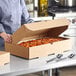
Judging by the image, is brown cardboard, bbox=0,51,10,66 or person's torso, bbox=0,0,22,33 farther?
person's torso, bbox=0,0,22,33

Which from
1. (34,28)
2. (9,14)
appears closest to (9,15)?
(9,14)

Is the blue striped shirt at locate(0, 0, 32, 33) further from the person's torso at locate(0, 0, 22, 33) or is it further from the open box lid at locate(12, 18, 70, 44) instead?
the open box lid at locate(12, 18, 70, 44)

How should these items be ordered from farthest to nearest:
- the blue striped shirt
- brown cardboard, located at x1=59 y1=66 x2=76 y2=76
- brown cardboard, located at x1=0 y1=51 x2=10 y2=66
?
brown cardboard, located at x1=59 y1=66 x2=76 y2=76
the blue striped shirt
brown cardboard, located at x1=0 y1=51 x2=10 y2=66

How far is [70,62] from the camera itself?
1.49 m

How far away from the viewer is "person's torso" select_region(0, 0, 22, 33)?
2.07 meters

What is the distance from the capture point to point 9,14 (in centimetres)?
208

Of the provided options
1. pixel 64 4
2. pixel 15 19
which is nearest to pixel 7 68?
pixel 15 19

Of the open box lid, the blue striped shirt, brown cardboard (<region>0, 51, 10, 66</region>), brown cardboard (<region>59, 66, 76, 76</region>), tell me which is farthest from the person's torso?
brown cardboard (<region>59, 66, 76, 76</region>)

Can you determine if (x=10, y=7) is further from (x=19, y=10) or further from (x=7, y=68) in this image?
(x=7, y=68)

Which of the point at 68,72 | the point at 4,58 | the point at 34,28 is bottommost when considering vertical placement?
the point at 68,72

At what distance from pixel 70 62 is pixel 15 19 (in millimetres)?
808

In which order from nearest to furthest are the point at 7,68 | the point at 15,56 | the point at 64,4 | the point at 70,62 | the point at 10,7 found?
1. the point at 7,68
2. the point at 70,62
3. the point at 15,56
4. the point at 10,7
5. the point at 64,4

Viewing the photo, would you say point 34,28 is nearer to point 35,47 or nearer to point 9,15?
point 35,47

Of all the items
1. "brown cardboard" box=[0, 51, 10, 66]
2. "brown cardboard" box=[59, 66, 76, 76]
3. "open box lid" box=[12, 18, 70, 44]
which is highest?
"open box lid" box=[12, 18, 70, 44]
